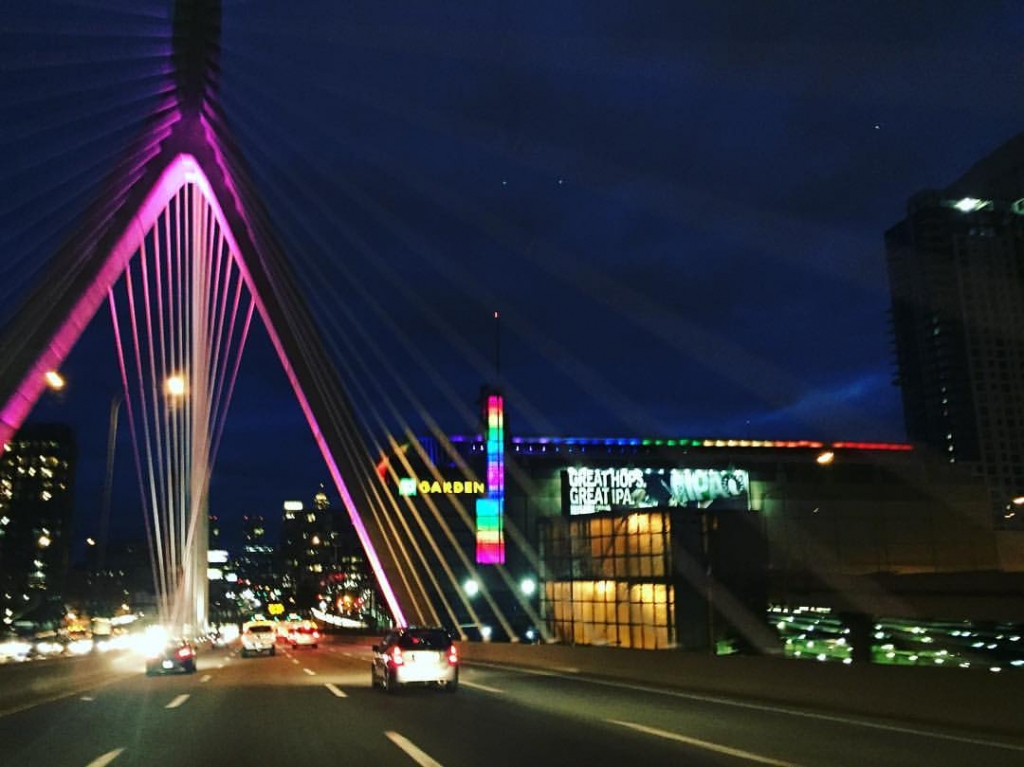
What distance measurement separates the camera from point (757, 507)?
69938mm

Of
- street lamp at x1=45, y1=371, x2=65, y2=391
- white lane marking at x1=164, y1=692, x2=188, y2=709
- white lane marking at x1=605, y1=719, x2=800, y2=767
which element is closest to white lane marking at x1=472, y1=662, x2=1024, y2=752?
white lane marking at x1=605, y1=719, x2=800, y2=767

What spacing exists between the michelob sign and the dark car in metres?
38.6

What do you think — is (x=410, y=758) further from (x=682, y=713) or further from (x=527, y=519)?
(x=527, y=519)

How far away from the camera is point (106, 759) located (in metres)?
11.0

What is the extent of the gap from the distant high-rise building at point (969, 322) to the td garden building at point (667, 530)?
8.06 metres

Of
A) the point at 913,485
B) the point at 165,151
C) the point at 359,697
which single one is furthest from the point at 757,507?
the point at 359,697

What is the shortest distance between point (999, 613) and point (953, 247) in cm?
4905

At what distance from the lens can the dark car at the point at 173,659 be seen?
30.2 metres

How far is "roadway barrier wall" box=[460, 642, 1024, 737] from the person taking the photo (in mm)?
13266

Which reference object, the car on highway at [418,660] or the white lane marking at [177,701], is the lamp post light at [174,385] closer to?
the white lane marking at [177,701]

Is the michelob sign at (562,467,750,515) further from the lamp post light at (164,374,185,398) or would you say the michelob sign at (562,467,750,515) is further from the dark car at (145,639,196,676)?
the dark car at (145,639,196,676)

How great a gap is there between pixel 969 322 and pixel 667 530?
4595cm

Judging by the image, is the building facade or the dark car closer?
the dark car

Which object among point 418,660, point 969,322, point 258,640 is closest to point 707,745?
point 418,660
